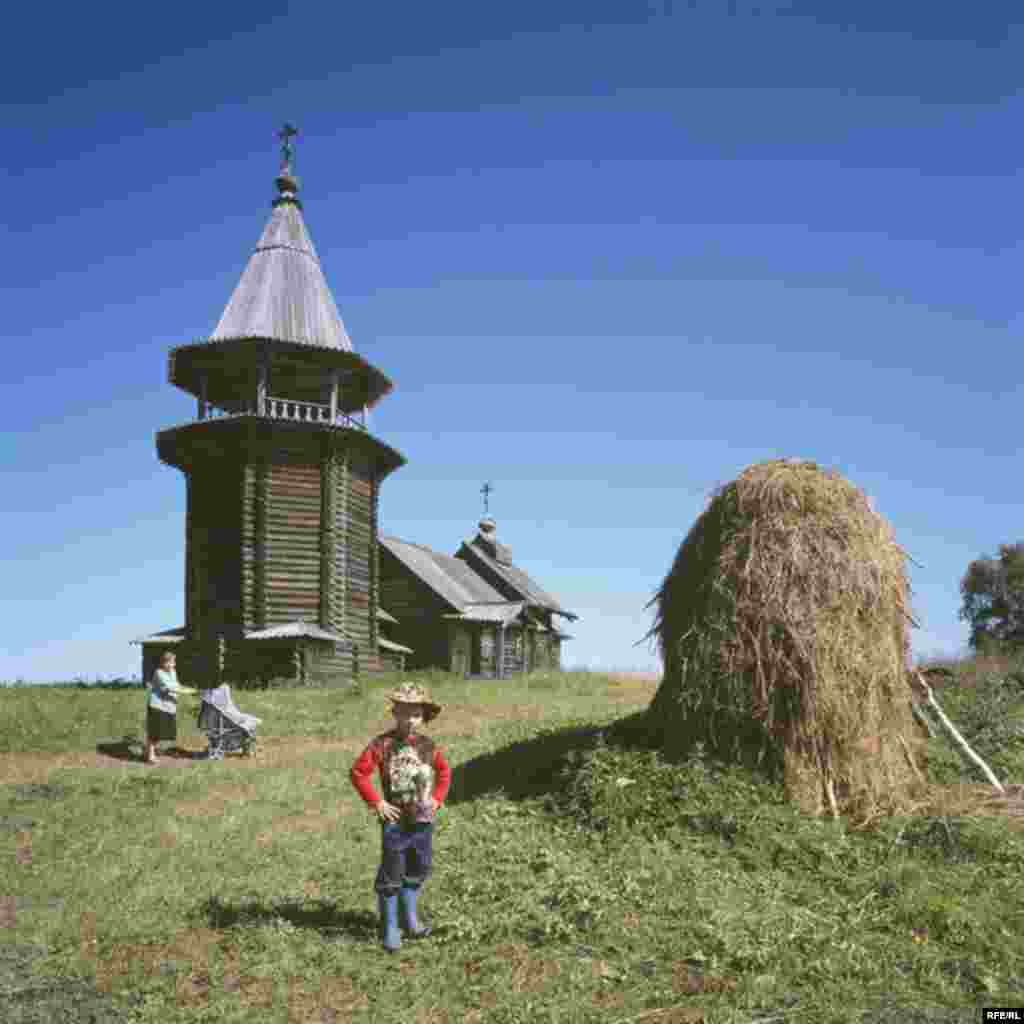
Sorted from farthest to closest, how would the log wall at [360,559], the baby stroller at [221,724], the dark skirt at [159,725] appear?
1. the log wall at [360,559]
2. the baby stroller at [221,724]
3. the dark skirt at [159,725]

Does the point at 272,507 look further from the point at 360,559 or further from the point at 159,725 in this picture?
the point at 159,725

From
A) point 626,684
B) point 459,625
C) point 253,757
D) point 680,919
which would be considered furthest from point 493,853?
point 459,625

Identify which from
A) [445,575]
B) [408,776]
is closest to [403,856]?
[408,776]

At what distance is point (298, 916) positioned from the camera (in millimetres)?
7184

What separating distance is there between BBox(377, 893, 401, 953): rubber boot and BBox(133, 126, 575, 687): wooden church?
68.8 feet

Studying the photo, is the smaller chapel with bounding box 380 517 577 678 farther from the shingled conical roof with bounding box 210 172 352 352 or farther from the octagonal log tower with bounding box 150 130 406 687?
the shingled conical roof with bounding box 210 172 352 352

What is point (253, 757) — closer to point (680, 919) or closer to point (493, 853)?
point (493, 853)

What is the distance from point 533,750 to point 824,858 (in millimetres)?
5186

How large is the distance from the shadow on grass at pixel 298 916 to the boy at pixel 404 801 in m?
0.38

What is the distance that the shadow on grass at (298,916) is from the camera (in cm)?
684

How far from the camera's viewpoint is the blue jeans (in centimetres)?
653

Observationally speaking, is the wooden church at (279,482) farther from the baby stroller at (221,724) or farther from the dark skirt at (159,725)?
the dark skirt at (159,725)

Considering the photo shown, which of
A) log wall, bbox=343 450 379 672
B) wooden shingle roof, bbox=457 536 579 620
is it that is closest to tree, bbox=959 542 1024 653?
wooden shingle roof, bbox=457 536 579 620


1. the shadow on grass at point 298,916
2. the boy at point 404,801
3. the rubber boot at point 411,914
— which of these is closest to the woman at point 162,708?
the shadow on grass at point 298,916
